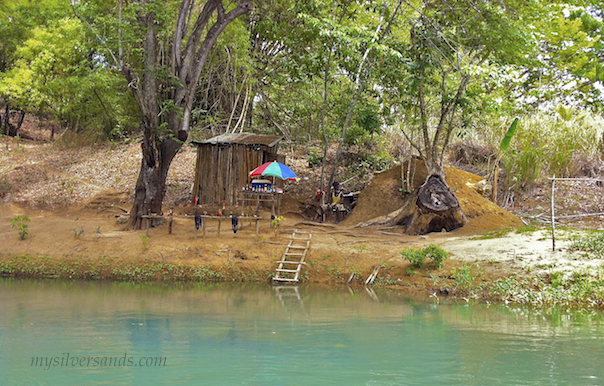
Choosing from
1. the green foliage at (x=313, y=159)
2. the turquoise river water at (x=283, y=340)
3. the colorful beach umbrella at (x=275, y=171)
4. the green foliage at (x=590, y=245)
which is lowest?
the turquoise river water at (x=283, y=340)

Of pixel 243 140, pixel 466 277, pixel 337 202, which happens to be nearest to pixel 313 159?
pixel 337 202

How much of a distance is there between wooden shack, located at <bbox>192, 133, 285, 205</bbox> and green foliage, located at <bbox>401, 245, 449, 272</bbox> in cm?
614

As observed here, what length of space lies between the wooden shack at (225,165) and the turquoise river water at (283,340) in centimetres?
599

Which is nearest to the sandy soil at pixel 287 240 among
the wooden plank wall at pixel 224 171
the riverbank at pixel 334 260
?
the riverbank at pixel 334 260

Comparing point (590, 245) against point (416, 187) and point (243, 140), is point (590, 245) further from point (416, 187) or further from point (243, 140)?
point (243, 140)

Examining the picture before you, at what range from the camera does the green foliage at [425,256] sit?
10.9 m

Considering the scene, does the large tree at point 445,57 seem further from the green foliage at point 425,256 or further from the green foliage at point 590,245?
the green foliage at point 590,245

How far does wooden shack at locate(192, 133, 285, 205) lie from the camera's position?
15.8 m

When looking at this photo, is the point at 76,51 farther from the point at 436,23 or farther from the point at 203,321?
the point at 203,321

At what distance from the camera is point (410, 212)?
1457 centimetres

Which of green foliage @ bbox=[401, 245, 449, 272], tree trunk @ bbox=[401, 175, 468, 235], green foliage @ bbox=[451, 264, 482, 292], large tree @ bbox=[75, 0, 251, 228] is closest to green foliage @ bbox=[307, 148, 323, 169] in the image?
tree trunk @ bbox=[401, 175, 468, 235]

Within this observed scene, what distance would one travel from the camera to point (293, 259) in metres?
12.2

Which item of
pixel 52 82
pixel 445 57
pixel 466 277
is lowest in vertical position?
pixel 466 277

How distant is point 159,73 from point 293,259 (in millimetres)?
5533
